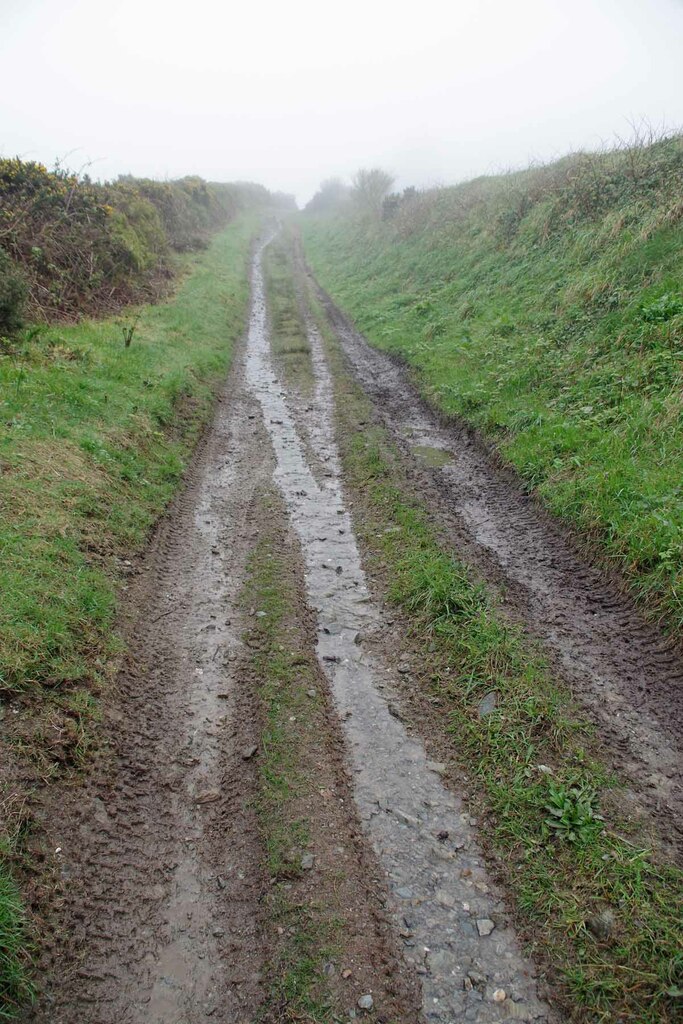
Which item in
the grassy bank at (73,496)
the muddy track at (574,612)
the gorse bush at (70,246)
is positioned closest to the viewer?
the muddy track at (574,612)

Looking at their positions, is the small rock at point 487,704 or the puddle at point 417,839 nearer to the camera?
the puddle at point 417,839

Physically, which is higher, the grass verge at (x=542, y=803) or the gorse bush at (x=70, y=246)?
the gorse bush at (x=70, y=246)

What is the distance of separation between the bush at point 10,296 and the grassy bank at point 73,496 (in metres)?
0.42

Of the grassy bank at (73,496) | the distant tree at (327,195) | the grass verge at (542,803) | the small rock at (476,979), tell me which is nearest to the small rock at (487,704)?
the grass verge at (542,803)

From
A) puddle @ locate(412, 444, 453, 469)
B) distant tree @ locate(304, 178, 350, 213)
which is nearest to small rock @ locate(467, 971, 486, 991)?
puddle @ locate(412, 444, 453, 469)

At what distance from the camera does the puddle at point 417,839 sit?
3.56m

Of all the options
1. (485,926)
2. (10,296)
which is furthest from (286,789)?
(10,296)

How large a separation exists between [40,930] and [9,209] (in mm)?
16524

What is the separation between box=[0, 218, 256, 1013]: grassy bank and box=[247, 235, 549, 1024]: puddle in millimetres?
2539

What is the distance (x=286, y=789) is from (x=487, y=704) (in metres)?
2.11

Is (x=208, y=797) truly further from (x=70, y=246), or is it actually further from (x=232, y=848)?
(x=70, y=246)

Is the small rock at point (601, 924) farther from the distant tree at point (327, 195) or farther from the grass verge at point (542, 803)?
the distant tree at point (327, 195)

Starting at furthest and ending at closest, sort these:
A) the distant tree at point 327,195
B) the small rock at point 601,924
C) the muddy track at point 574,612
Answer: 1. the distant tree at point 327,195
2. the muddy track at point 574,612
3. the small rock at point 601,924

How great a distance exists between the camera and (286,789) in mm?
4715
